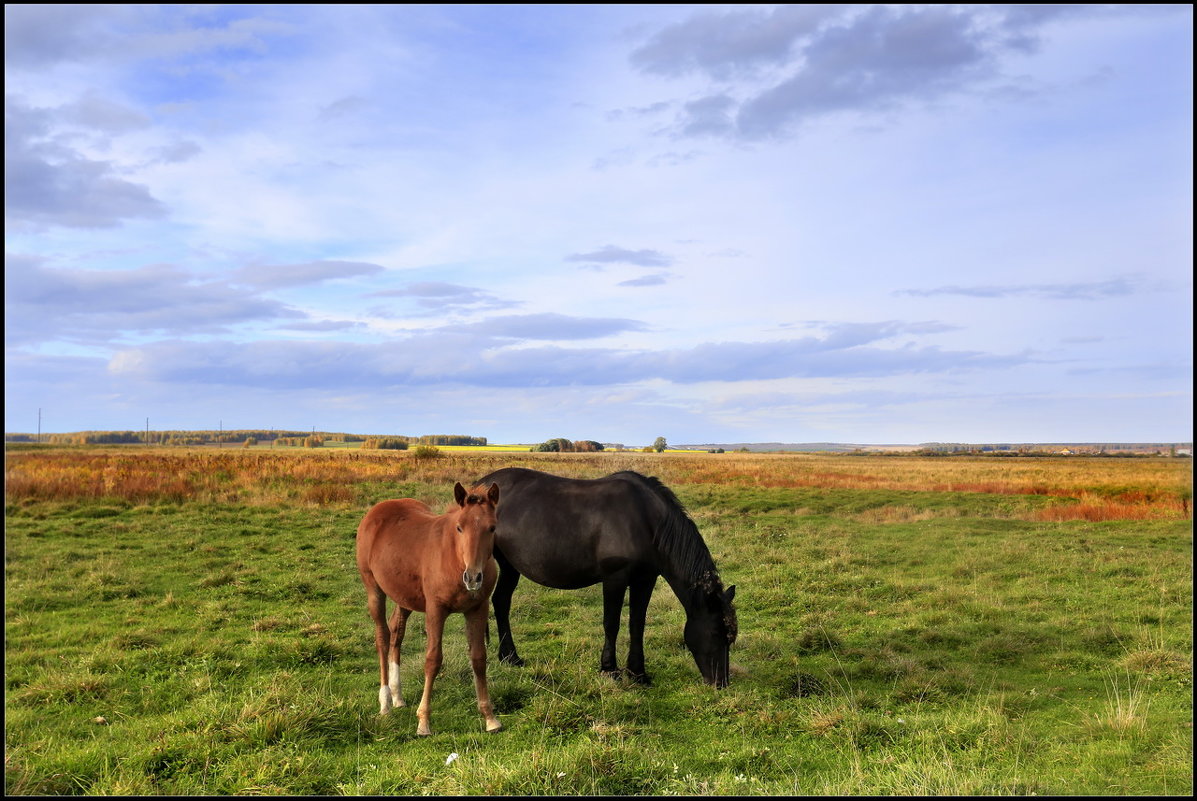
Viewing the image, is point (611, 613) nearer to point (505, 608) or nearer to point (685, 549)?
point (685, 549)

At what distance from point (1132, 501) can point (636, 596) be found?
3151 centimetres

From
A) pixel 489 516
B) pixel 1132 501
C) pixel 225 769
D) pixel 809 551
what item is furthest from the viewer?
pixel 1132 501

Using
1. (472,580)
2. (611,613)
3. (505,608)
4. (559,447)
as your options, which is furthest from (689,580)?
(559,447)

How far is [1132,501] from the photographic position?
30.8m

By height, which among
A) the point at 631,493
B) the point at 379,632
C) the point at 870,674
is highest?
the point at 631,493

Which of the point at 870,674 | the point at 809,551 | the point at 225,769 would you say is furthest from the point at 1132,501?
the point at 225,769

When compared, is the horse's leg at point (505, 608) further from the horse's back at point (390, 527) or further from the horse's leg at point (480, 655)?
the horse's leg at point (480, 655)

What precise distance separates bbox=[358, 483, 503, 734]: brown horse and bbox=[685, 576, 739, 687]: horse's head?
2.86 meters

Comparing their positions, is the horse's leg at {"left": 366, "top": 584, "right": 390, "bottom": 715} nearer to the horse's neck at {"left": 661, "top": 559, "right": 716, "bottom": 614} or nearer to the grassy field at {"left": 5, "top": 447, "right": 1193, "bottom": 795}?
the grassy field at {"left": 5, "top": 447, "right": 1193, "bottom": 795}

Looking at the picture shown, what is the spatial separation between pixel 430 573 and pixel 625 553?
2.73 metres

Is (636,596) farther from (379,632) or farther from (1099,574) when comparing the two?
(1099,574)

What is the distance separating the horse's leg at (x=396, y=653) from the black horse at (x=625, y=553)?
190 centimetres

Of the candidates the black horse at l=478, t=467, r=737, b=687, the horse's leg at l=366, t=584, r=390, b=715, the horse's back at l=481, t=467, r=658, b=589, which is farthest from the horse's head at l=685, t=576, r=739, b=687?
the horse's leg at l=366, t=584, r=390, b=715

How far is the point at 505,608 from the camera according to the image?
32.6 ft
